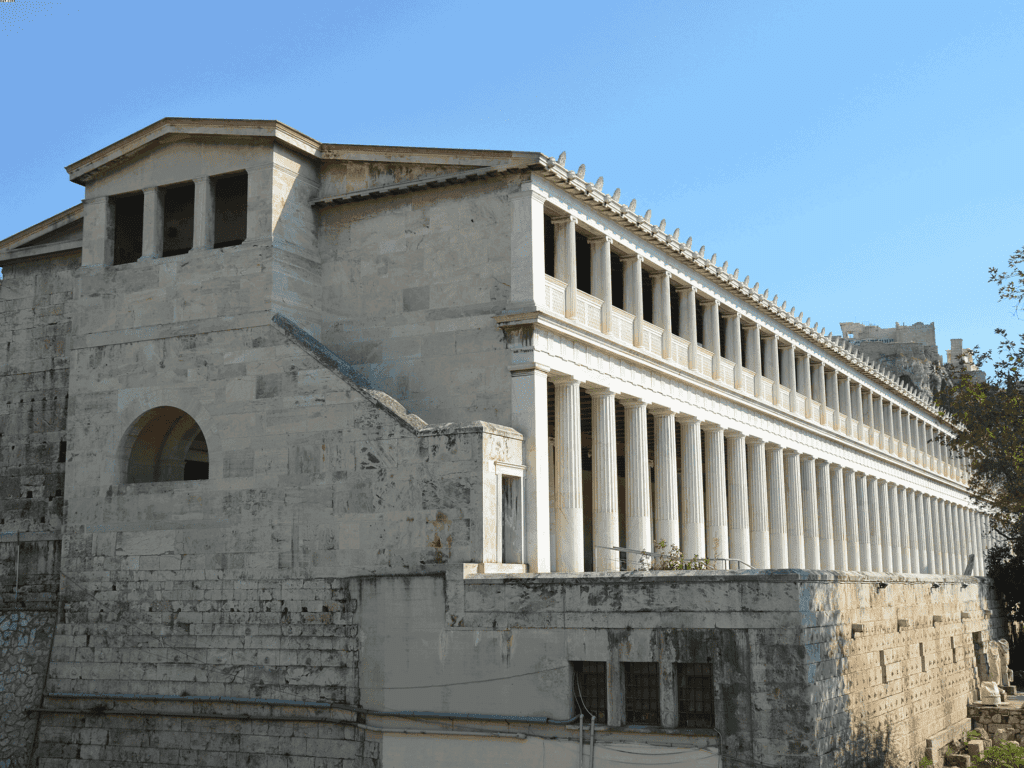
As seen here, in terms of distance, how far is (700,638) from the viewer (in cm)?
1942

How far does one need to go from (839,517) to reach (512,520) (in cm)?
2606

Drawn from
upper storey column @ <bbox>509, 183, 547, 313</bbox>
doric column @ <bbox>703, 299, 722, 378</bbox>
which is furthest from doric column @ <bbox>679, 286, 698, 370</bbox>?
upper storey column @ <bbox>509, 183, 547, 313</bbox>

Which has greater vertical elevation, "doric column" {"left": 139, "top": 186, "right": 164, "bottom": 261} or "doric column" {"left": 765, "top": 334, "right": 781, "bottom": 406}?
"doric column" {"left": 139, "top": 186, "right": 164, "bottom": 261}

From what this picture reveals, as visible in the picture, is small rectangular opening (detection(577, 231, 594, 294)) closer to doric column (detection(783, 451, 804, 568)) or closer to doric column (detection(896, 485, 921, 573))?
doric column (detection(783, 451, 804, 568))

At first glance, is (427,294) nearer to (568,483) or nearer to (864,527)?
(568,483)

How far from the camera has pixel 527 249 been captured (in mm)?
25359

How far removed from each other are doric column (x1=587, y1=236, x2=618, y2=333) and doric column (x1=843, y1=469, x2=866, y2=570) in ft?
76.3

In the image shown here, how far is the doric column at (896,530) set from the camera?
53.5m

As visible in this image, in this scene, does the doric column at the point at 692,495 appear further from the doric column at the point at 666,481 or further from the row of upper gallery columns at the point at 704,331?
the row of upper gallery columns at the point at 704,331

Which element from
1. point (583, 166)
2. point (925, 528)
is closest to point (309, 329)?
point (583, 166)

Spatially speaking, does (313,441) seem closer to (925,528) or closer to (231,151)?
(231,151)

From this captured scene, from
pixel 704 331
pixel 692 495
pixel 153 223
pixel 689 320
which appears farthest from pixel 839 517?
pixel 153 223

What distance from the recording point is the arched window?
27109 mm

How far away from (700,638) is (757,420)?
1918 cm
